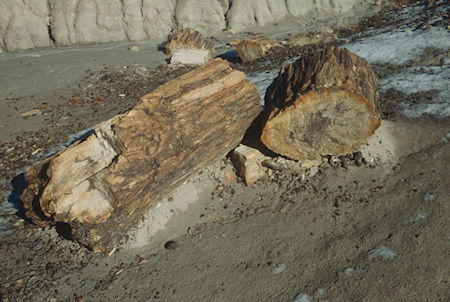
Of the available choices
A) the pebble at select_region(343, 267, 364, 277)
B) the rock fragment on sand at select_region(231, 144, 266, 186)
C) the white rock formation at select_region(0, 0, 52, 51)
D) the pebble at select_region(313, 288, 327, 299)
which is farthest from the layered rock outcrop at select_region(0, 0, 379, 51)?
the pebble at select_region(313, 288, 327, 299)

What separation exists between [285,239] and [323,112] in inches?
52.5

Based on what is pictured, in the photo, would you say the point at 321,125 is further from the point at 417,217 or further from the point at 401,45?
the point at 401,45

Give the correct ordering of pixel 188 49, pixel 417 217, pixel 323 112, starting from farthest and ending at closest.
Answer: pixel 188 49 → pixel 323 112 → pixel 417 217

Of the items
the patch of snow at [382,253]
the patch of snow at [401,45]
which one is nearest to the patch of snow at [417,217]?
the patch of snow at [382,253]

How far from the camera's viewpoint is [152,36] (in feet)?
38.6

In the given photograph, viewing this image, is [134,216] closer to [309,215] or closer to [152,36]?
[309,215]

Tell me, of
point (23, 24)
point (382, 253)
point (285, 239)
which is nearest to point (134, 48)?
point (23, 24)

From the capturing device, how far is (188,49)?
9.38 metres

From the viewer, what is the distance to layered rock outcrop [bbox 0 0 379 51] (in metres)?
10.7

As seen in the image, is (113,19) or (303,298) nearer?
(303,298)

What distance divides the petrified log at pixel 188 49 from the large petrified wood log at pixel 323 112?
18.6ft

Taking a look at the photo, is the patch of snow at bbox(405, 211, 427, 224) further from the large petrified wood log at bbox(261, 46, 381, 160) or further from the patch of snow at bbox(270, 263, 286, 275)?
the patch of snow at bbox(270, 263, 286, 275)

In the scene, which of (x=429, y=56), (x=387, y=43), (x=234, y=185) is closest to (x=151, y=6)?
(x=387, y=43)

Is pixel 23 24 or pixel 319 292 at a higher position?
pixel 23 24
